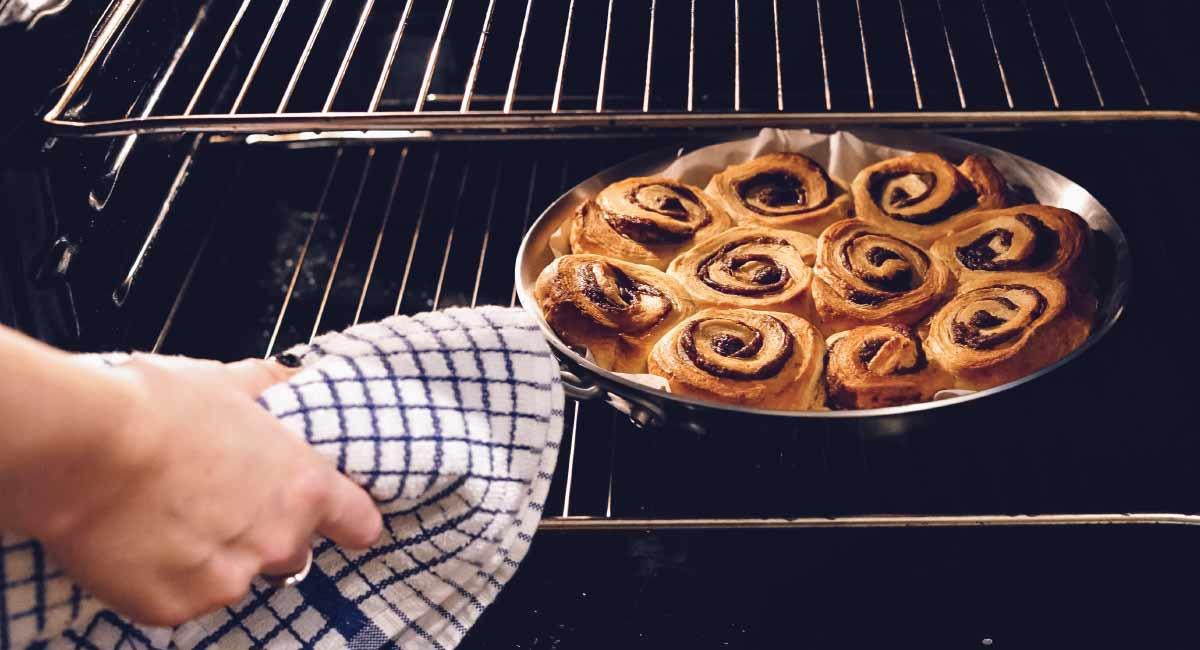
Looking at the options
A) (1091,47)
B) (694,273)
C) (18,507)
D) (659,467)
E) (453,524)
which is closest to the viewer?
(18,507)

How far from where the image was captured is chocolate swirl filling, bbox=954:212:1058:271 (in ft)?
4.57

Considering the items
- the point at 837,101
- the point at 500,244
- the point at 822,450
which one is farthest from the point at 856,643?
the point at 837,101

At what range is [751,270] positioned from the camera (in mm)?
1462

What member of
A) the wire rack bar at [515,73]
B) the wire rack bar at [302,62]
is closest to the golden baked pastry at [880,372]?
the wire rack bar at [515,73]

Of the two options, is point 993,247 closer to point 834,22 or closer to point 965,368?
point 965,368

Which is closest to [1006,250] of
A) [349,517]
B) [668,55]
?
[668,55]

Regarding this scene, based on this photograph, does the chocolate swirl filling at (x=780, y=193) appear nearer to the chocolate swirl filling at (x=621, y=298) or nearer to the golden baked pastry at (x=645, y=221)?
the golden baked pastry at (x=645, y=221)

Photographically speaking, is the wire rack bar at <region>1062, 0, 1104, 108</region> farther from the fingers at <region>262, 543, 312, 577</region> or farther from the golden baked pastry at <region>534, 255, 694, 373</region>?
the fingers at <region>262, 543, 312, 577</region>

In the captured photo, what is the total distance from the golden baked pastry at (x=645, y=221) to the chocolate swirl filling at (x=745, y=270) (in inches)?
2.5

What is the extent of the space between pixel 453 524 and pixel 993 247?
1001 mm

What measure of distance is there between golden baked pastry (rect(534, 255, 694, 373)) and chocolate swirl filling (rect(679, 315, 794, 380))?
0.07 meters

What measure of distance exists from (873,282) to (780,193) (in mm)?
271

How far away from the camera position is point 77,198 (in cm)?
122

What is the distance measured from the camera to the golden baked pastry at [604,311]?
4.44 feet
